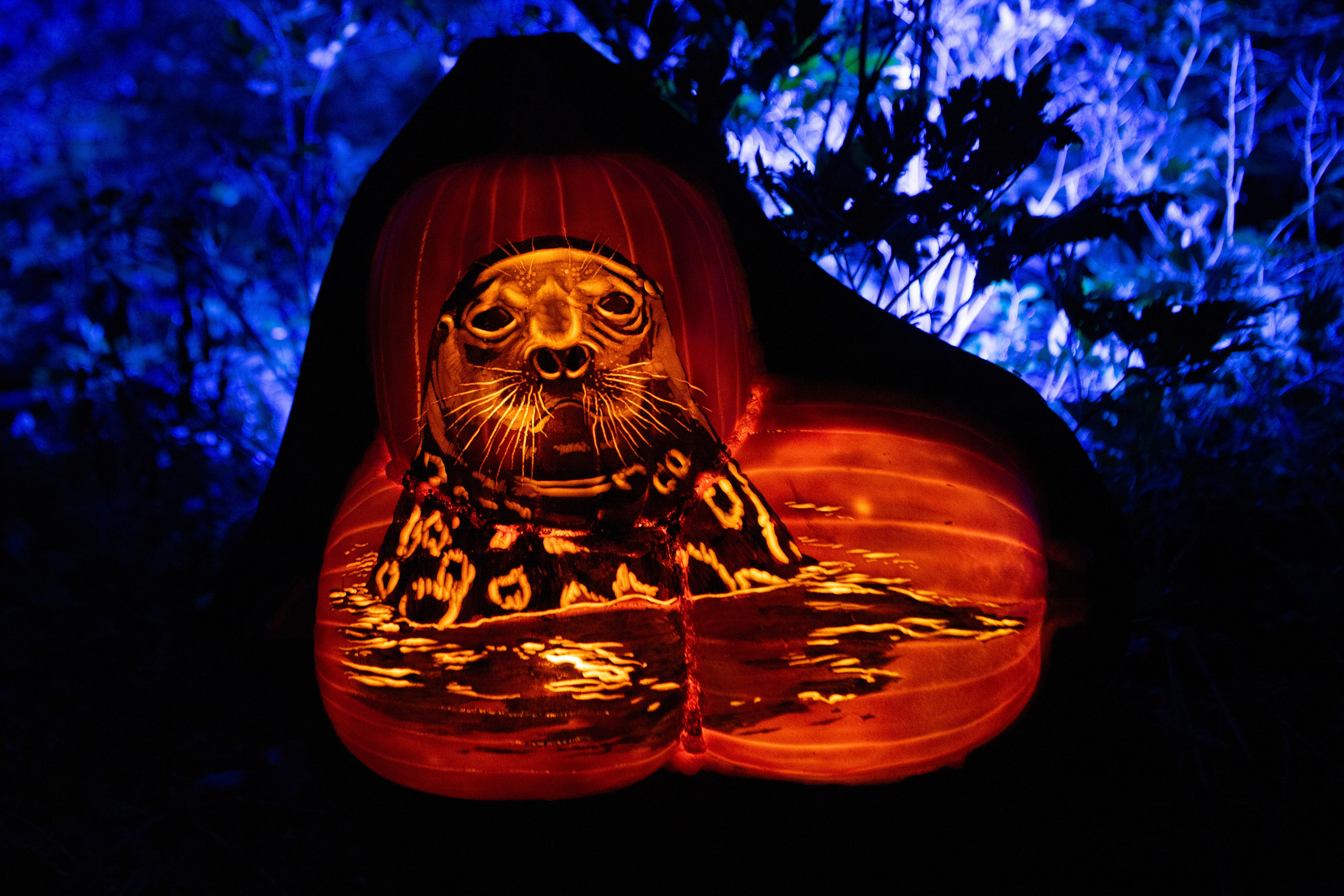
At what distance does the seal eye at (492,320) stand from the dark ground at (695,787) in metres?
0.69

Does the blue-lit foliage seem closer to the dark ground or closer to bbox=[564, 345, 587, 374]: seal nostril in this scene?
the dark ground

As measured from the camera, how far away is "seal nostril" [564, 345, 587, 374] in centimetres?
122

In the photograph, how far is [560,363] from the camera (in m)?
1.22

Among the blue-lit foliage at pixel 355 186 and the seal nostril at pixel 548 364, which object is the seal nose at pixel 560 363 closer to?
the seal nostril at pixel 548 364

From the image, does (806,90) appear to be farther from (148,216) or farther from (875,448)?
(148,216)

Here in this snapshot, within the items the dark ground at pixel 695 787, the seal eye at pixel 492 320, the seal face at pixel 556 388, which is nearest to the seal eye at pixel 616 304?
the seal face at pixel 556 388

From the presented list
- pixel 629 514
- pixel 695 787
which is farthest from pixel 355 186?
pixel 695 787

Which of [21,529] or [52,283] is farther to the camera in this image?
[52,283]

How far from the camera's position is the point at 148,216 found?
250 cm

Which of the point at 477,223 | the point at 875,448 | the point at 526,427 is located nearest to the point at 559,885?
the point at 526,427

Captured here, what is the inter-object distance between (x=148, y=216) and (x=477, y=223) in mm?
1688

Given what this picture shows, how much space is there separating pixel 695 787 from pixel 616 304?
738 millimetres

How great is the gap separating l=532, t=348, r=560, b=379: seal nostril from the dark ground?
24.5 inches

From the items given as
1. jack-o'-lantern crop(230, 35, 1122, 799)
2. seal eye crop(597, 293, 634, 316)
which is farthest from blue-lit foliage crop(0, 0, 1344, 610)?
seal eye crop(597, 293, 634, 316)
